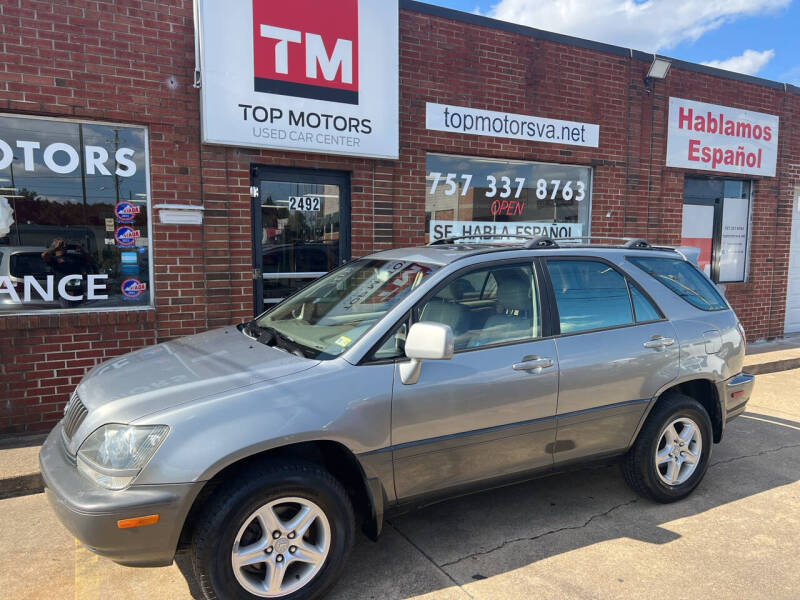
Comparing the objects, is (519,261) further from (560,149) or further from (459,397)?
(560,149)

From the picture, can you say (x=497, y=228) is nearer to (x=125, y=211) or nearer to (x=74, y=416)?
(x=125, y=211)

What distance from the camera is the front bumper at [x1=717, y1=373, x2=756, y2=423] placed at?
13.6 ft

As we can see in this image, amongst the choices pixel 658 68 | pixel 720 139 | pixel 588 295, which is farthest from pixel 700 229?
pixel 588 295

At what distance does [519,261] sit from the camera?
3.56 m

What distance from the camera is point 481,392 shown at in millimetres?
3113

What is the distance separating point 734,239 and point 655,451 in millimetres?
7467

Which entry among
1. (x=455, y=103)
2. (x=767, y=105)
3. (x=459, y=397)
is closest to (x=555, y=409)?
(x=459, y=397)

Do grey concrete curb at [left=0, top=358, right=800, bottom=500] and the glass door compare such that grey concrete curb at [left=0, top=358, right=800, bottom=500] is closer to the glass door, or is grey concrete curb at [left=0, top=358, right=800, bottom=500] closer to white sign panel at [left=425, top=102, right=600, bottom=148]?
the glass door

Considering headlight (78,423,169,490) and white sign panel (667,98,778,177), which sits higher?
white sign panel (667,98,778,177)

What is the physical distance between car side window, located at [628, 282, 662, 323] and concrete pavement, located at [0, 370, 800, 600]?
50.3 inches

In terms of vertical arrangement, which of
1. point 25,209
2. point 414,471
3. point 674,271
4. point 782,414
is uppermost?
point 25,209

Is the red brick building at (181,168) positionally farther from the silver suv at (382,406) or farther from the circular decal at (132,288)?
the silver suv at (382,406)

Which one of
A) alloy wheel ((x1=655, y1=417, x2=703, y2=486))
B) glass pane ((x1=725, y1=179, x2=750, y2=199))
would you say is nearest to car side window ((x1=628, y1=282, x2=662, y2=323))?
alloy wheel ((x1=655, y1=417, x2=703, y2=486))

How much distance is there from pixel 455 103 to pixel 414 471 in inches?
206
